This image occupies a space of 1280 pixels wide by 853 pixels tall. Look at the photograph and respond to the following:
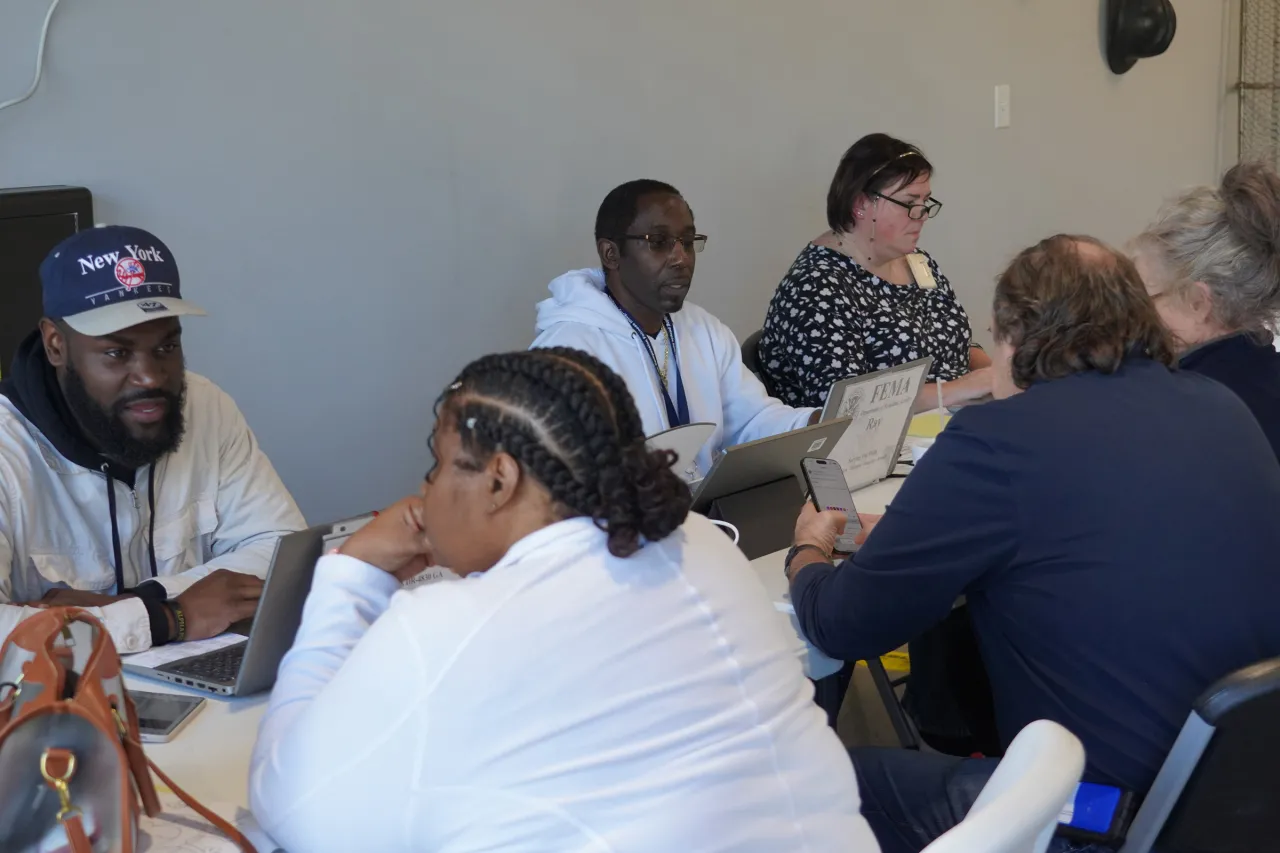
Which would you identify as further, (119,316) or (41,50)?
(41,50)

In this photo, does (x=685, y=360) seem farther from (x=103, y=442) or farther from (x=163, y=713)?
(x=163, y=713)

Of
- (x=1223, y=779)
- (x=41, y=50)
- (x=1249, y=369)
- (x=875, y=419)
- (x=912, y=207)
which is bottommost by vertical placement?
(x=1223, y=779)

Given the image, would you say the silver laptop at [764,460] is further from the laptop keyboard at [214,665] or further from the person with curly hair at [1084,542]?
the laptop keyboard at [214,665]

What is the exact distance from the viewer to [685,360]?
3.01 metres

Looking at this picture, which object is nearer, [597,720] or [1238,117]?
[597,720]

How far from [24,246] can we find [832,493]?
165cm

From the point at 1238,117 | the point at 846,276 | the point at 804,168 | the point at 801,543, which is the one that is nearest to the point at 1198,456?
the point at 801,543

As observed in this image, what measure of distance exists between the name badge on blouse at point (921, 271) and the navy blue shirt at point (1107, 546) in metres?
1.94

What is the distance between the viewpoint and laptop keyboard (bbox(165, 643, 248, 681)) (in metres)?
1.63

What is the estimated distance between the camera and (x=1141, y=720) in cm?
159

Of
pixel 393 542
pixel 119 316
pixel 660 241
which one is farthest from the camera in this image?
pixel 660 241

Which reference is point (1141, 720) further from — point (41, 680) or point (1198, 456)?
point (41, 680)

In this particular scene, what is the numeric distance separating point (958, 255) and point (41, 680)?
13.8 ft

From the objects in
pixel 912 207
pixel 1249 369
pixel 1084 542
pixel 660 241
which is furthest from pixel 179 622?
pixel 912 207
